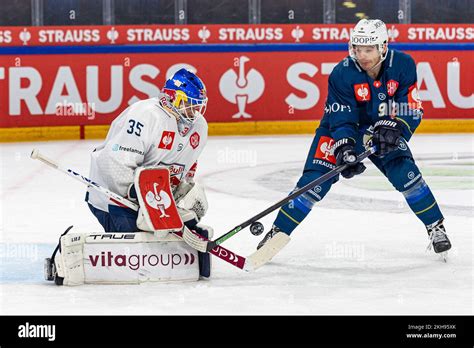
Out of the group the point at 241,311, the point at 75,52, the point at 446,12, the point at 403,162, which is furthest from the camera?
the point at 446,12

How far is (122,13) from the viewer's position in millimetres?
11578

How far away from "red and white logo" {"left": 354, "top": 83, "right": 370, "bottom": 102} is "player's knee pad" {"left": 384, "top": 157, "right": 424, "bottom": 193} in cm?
32

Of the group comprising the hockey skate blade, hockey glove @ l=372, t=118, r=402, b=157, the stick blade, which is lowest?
the hockey skate blade

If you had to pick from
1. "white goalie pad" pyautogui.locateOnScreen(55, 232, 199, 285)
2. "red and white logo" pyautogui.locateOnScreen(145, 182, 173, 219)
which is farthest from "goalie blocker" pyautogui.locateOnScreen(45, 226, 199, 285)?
"red and white logo" pyautogui.locateOnScreen(145, 182, 173, 219)

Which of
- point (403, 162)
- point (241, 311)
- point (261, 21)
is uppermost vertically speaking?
point (261, 21)

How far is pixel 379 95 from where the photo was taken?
4918mm

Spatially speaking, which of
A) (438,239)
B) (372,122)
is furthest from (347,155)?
(438,239)

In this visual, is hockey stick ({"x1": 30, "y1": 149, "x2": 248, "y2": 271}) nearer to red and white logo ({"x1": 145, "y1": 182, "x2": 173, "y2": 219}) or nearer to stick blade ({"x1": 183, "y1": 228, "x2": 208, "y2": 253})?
stick blade ({"x1": 183, "y1": 228, "x2": 208, "y2": 253})

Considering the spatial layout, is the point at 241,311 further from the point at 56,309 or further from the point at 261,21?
the point at 261,21

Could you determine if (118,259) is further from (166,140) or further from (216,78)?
(216,78)

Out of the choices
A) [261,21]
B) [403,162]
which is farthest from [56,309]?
[261,21]

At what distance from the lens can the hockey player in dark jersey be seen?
15.9ft
